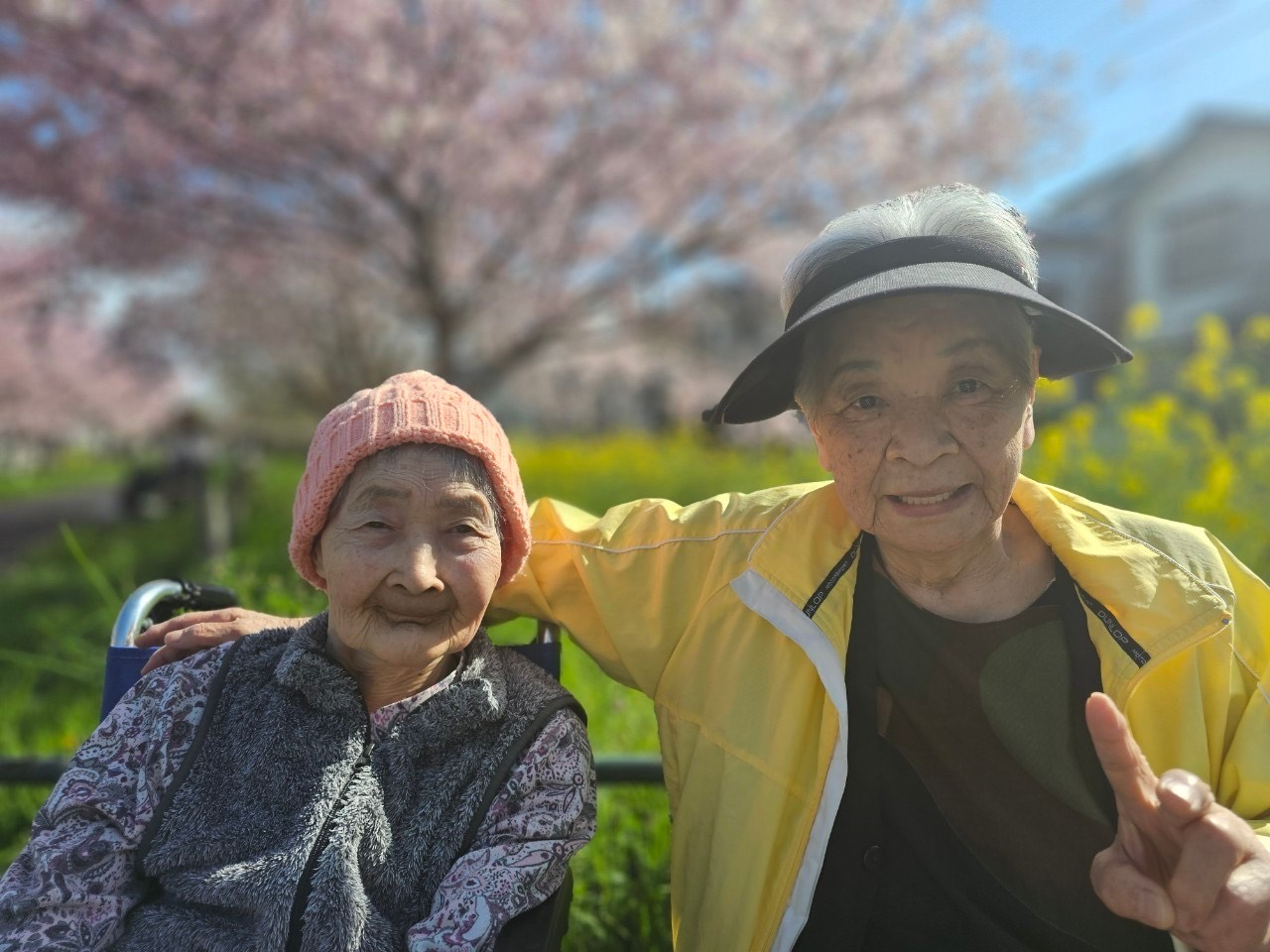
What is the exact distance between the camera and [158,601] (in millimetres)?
2098

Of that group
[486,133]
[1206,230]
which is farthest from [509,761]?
[1206,230]

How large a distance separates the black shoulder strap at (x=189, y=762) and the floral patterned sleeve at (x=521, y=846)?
462 millimetres

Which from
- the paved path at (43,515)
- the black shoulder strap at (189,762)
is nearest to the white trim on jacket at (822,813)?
the black shoulder strap at (189,762)

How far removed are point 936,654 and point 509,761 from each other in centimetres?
78

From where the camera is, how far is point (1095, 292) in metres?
25.7

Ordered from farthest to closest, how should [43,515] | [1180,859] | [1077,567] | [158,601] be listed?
1. [43,515]
2. [158,601]
3. [1077,567]
4. [1180,859]

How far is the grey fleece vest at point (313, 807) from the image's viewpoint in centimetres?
149

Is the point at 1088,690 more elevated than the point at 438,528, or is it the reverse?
the point at 438,528

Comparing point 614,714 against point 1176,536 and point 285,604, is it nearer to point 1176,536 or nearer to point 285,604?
point 285,604

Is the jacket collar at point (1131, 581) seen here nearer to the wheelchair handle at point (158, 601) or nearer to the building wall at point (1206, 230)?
the wheelchair handle at point (158, 601)

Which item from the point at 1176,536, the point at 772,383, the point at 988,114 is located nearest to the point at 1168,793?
the point at 1176,536

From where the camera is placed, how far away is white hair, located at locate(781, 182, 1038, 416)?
1.69 m

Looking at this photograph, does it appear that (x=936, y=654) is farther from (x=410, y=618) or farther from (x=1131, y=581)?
(x=410, y=618)

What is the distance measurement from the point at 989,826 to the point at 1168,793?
0.48 meters
